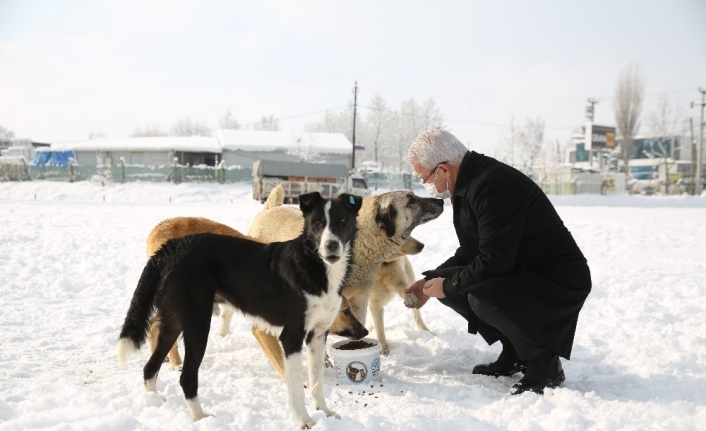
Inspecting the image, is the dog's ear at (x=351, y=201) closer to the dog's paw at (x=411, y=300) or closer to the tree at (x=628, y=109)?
the dog's paw at (x=411, y=300)

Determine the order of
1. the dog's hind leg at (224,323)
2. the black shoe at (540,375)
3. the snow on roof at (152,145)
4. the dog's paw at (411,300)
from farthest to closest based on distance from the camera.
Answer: the snow on roof at (152,145), the dog's hind leg at (224,323), the dog's paw at (411,300), the black shoe at (540,375)

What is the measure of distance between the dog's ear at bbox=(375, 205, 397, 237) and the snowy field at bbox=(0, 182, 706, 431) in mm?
1280

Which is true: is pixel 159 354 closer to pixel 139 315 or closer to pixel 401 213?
pixel 139 315

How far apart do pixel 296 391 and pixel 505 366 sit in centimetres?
216

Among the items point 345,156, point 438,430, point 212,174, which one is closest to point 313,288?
point 438,430

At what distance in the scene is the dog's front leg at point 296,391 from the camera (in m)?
3.19

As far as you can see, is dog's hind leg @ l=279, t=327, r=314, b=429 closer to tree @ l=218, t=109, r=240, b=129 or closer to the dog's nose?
the dog's nose

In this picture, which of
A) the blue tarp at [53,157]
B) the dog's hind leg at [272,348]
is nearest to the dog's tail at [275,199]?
the dog's hind leg at [272,348]

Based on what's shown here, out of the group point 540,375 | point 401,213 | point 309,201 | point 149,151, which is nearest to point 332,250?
point 309,201

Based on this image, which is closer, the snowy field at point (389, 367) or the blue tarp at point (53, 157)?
the snowy field at point (389, 367)

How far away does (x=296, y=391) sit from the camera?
3188 millimetres

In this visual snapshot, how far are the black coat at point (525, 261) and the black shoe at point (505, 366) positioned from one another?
0.63 meters

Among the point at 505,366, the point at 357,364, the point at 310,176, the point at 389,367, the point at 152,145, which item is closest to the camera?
the point at 357,364

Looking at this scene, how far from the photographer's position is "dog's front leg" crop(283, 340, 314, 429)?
10.5ft
